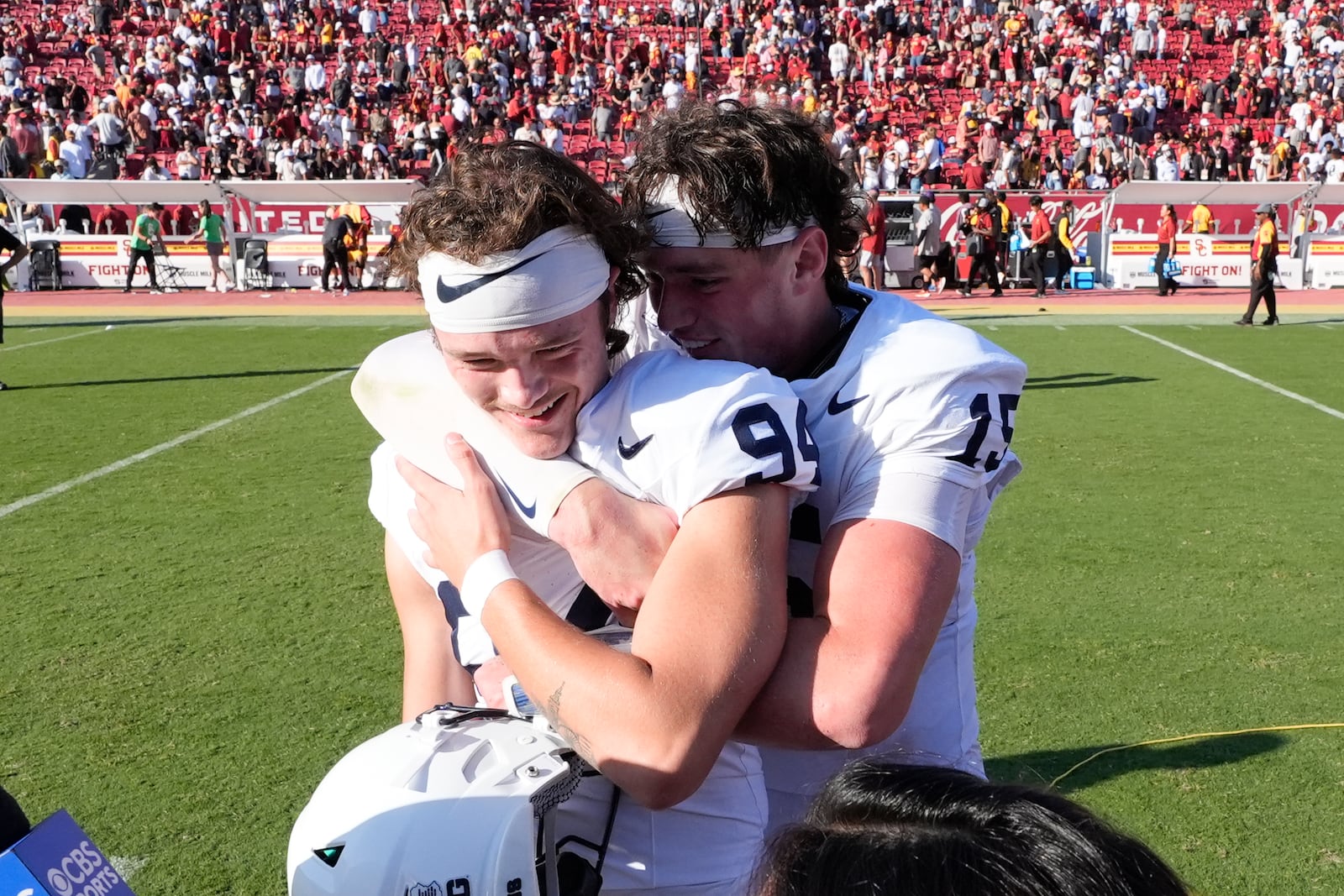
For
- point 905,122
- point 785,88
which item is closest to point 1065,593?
point 785,88

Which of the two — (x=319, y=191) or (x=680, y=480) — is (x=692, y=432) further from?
(x=319, y=191)

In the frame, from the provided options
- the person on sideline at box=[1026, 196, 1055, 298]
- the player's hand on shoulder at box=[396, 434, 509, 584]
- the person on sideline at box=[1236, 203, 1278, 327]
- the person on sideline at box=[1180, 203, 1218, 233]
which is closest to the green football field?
the player's hand on shoulder at box=[396, 434, 509, 584]

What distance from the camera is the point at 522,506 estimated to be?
175 cm

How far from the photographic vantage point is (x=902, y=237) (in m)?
22.5

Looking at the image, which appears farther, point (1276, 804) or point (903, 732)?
point (1276, 804)

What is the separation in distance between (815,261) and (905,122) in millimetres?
32385

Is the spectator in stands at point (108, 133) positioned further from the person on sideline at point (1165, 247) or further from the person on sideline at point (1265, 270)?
the person on sideline at point (1265, 270)

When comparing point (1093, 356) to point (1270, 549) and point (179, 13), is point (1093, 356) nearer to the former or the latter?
point (1270, 549)

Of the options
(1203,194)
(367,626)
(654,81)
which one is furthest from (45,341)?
(654,81)

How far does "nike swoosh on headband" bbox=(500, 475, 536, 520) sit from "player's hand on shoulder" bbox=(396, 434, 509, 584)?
2 cm

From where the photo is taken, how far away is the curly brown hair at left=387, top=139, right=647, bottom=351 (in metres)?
1.68

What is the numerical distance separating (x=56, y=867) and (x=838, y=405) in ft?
3.80

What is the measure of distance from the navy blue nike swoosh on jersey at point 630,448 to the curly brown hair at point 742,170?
451mm

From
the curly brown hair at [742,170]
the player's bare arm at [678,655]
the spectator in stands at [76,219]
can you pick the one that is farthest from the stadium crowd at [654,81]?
the player's bare arm at [678,655]
